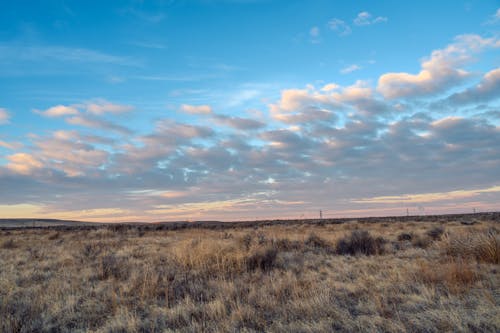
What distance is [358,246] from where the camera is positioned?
43.7ft

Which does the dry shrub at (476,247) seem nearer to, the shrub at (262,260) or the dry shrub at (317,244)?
the dry shrub at (317,244)

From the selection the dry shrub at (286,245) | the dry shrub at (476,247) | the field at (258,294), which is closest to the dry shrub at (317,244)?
the dry shrub at (286,245)

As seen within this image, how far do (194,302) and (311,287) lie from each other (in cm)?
253

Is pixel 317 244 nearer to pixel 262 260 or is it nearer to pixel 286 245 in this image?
pixel 286 245

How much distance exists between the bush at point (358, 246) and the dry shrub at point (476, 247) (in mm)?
2530

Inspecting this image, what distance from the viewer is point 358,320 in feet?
16.8

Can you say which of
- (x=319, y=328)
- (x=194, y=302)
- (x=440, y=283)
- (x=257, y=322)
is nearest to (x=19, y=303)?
(x=194, y=302)

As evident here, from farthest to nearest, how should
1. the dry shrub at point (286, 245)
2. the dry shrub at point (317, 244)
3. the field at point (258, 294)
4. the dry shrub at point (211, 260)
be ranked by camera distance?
the dry shrub at point (317, 244) → the dry shrub at point (286, 245) → the dry shrub at point (211, 260) → the field at point (258, 294)

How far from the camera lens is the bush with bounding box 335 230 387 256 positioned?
1275 centimetres

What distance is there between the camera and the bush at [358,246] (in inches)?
502

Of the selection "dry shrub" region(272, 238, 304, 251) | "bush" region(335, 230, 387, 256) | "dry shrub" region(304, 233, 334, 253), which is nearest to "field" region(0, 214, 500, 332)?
"bush" region(335, 230, 387, 256)

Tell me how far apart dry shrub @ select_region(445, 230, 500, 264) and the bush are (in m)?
2.53

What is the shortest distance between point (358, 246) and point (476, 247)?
14.2 ft

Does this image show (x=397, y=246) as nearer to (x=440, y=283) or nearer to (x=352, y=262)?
(x=352, y=262)
